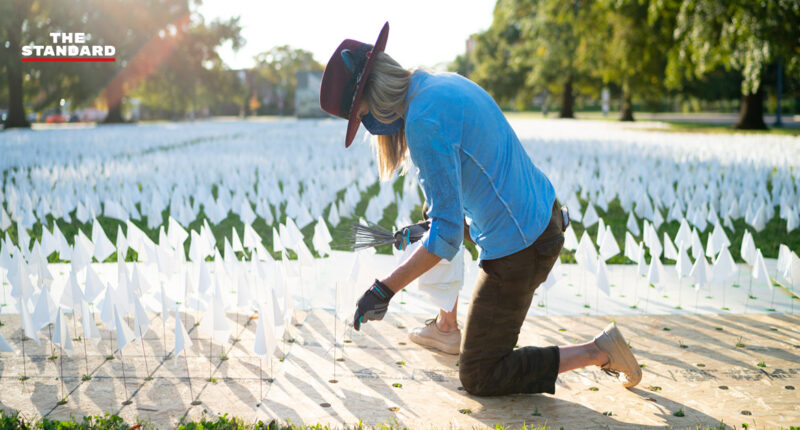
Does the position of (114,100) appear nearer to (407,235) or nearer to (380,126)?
(407,235)

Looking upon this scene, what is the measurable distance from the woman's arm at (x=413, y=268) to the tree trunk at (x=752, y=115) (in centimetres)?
2735

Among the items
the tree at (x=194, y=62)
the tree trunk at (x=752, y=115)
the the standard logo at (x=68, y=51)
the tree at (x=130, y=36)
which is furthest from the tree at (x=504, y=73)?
the the standard logo at (x=68, y=51)

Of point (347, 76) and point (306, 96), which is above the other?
point (306, 96)

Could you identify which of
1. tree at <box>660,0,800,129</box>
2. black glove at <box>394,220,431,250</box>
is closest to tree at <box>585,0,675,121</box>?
tree at <box>660,0,800,129</box>

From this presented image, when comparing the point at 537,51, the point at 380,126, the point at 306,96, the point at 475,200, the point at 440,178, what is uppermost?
the point at 537,51

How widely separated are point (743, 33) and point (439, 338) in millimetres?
15492

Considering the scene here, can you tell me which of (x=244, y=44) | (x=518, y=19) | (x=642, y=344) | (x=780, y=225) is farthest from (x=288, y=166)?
(x=244, y=44)

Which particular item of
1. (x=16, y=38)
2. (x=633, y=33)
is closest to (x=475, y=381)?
(x=633, y=33)

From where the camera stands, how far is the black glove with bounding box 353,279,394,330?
2342 millimetres

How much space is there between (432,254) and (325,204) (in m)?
5.55

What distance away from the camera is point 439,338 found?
3268 mm

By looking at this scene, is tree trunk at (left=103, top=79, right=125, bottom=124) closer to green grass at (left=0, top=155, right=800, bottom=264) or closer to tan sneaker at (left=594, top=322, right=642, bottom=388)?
green grass at (left=0, top=155, right=800, bottom=264)

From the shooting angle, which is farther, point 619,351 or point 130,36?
point 130,36

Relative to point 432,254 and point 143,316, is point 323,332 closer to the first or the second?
point 143,316
